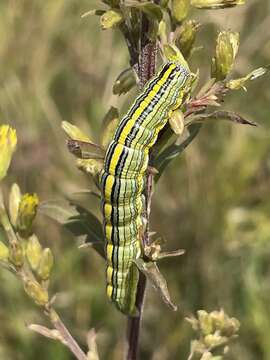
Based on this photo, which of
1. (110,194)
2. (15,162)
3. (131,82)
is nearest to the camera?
(110,194)

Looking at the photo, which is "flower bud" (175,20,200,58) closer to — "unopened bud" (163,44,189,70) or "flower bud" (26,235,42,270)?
"unopened bud" (163,44,189,70)

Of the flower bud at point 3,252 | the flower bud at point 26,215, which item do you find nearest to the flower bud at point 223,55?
the flower bud at point 26,215

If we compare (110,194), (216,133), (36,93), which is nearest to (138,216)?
(110,194)

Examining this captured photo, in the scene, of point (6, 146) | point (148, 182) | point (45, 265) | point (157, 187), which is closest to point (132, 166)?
point (148, 182)

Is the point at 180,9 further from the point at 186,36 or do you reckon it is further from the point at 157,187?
the point at 157,187

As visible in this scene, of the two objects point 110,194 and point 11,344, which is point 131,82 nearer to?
point 110,194

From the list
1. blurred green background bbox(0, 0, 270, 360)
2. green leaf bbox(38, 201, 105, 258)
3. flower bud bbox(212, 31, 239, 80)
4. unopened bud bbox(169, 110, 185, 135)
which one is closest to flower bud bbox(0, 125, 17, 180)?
green leaf bbox(38, 201, 105, 258)
